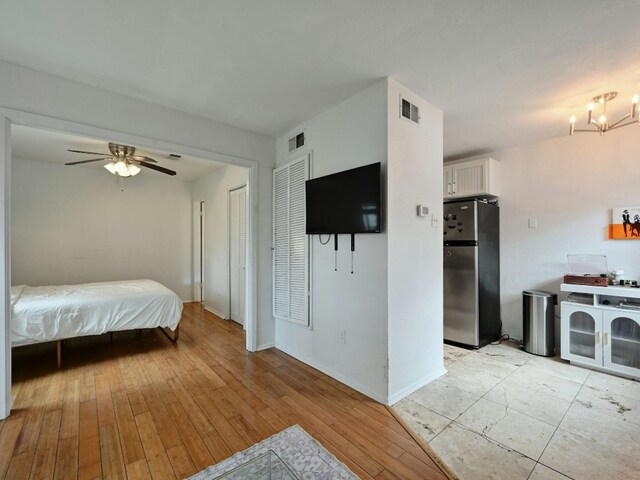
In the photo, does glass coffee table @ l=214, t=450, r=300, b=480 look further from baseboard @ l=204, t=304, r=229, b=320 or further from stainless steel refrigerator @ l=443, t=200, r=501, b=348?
baseboard @ l=204, t=304, r=229, b=320

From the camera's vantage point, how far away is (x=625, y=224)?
3.04 meters

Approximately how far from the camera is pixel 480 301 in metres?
3.46

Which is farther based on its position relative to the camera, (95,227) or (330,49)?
(95,227)

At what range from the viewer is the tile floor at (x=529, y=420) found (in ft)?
5.36

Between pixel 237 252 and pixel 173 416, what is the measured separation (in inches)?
110

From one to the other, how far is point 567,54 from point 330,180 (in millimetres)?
1900

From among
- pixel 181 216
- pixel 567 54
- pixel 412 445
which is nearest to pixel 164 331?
pixel 181 216

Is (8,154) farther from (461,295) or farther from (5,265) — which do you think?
(461,295)

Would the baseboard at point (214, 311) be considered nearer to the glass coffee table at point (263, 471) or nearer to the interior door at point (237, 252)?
the interior door at point (237, 252)

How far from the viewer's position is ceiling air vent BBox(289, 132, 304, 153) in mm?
3179

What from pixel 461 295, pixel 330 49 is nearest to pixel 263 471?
pixel 330 49

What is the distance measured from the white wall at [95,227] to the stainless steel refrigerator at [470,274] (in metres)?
5.13

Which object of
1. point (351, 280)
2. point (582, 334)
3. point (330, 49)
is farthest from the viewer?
point (582, 334)

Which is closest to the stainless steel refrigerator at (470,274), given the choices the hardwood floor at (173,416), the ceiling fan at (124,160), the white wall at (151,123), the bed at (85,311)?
the hardwood floor at (173,416)
